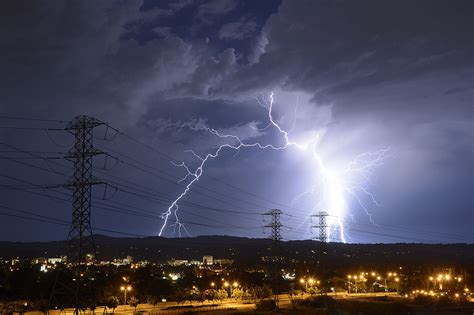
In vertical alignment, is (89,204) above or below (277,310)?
above

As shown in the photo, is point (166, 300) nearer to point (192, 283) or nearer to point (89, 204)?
point (192, 283)

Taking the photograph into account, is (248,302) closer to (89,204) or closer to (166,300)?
(166,300)

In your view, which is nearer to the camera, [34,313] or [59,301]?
[34,313]

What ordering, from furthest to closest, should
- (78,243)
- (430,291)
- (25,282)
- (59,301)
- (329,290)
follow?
(329,290) < (430,291) < (25,282) < (59,301) < (78,243)

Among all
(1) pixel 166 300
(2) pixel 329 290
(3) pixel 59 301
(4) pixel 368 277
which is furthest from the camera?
(4) pixel 368 277

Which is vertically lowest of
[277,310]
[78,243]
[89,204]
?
[277,310]

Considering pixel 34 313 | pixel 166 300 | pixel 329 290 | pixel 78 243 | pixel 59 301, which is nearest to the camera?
pixel 78 243

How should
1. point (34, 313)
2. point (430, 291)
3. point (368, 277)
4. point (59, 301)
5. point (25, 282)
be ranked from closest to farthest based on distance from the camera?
point (34, 313) → point (59, 301) → point (25, 282) → point (430, 291) → point (368, 277)

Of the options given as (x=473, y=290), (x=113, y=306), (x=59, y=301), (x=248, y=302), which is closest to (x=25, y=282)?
(x=59, y=301)

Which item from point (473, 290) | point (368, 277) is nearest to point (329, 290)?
point (368, 277)
